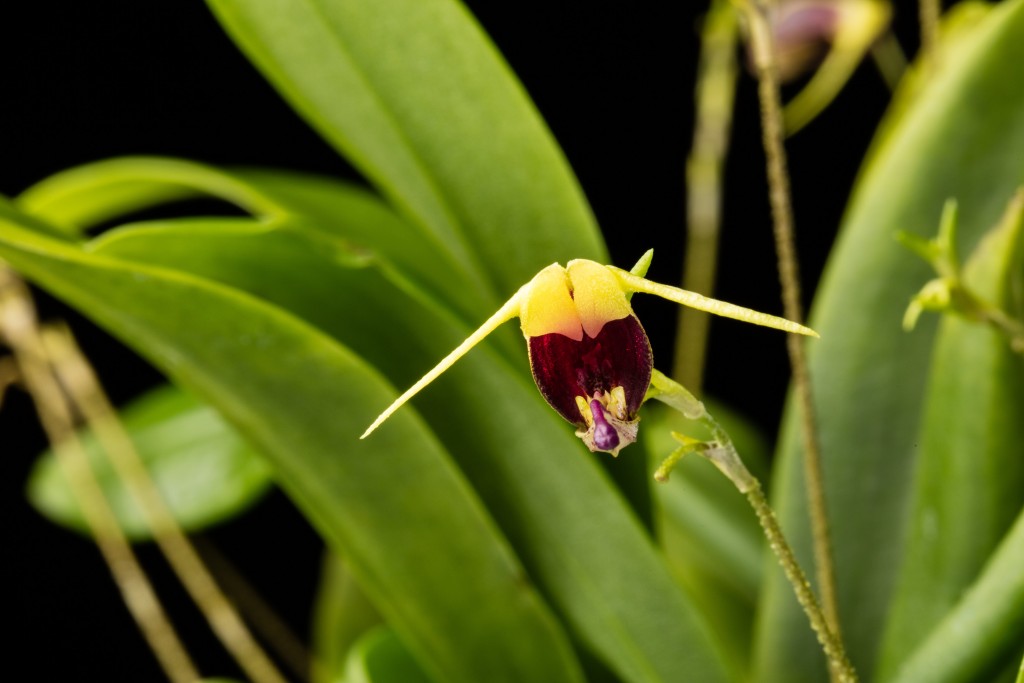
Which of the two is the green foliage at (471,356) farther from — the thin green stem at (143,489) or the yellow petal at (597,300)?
the thin green stem at (143,489)

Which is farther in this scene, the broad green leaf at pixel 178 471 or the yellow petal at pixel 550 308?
the broad green leaf at pixel 178 471

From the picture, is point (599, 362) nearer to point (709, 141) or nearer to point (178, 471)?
point (178, 471)

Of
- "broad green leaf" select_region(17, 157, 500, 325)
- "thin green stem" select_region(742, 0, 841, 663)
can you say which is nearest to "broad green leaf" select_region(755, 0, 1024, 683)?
"thin green stem" select_region(742, 0, 841, 663)

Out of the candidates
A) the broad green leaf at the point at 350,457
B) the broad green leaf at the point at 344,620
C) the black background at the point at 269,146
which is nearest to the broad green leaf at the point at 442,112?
the broad green leaf at the point at 350,457

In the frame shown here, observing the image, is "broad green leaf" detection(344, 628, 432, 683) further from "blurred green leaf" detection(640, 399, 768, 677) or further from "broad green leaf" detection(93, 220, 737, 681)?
"blurred green leaf" detection(640, 399, 768, 677)

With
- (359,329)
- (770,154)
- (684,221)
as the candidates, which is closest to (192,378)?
(359,329)

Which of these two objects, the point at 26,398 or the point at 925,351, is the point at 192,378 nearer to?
the point at 925,351

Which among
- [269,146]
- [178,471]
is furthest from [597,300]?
[269,146]
